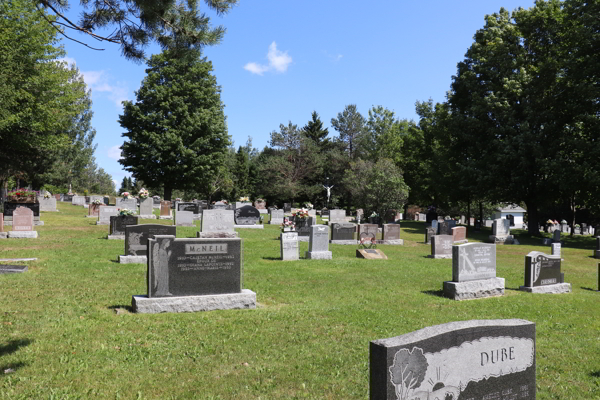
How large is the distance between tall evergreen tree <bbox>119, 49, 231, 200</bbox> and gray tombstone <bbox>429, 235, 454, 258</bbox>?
24002 millimetres

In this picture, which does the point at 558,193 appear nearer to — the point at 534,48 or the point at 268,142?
the point at 534,48

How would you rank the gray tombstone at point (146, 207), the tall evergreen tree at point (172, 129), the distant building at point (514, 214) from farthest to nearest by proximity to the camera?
1. the distant building at point (514, 214)
2. the tall evergreen tree at point (172, 129)
3. the gray tombstone at point (146, 207)

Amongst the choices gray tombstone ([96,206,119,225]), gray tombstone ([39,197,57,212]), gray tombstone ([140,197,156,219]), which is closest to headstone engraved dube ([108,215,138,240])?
gray tombstone ([96,206,119,225])

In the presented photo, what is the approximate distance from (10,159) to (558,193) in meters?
38.3

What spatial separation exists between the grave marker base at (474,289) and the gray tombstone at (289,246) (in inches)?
239

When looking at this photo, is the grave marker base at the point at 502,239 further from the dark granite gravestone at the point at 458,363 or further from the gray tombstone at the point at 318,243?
the dark granite gravestone at the point at 458,363

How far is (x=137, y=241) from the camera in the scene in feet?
41.8

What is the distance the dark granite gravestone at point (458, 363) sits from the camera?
9.32 feet

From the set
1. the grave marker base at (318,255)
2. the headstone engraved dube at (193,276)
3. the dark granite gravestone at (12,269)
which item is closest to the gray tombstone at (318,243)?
the grave marker base at (318,255)

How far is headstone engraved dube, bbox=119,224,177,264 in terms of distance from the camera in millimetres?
12562

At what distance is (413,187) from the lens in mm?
49594

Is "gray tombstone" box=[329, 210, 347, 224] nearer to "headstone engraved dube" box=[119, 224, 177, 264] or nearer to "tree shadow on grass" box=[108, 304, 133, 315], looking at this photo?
"headstone engraved dube" box=[119, 224, 177, 264]

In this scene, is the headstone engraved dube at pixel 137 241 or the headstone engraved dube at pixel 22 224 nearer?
the headstone engraved dube at pixel 137 241

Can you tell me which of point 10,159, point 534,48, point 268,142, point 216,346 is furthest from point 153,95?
point 216,346
